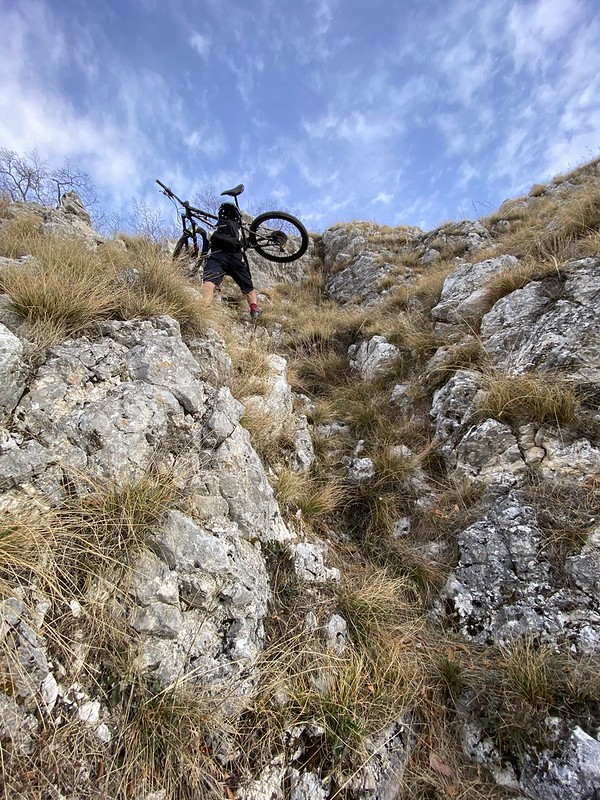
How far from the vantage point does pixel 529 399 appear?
11.8ft

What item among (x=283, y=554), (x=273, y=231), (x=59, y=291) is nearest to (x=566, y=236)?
(x=273, y=231)

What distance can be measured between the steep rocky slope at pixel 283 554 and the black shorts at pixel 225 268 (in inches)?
41.2

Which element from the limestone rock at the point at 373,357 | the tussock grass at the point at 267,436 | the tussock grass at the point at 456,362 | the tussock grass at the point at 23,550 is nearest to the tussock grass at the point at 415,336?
the limestone rock at the point at 373,357

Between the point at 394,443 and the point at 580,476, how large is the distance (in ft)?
5.78

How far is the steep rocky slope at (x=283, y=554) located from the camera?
184 cm

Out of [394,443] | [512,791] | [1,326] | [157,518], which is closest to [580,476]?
[394,443]

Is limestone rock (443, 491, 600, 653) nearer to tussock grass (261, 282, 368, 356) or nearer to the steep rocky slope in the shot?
the steep rocky slope

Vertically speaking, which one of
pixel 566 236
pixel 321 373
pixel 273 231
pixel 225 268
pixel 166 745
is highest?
pixel 273 231

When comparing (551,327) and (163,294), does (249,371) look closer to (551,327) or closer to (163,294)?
(163,294)

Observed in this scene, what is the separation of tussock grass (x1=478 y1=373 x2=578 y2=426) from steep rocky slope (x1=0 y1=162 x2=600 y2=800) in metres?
0.02

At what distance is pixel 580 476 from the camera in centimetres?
300

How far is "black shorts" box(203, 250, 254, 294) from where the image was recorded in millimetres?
5672

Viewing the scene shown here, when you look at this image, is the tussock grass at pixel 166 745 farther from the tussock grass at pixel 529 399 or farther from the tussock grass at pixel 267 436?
the tussock grass at pixel 529 399

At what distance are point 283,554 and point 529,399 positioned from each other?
9.43ft
